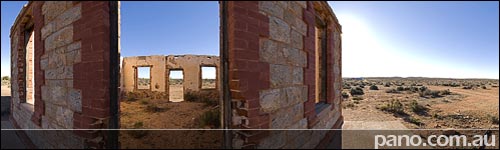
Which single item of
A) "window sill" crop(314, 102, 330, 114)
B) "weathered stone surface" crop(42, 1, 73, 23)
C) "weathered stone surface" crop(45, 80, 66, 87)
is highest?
"weathered stone surface" crop(42, 1, 73, 23)

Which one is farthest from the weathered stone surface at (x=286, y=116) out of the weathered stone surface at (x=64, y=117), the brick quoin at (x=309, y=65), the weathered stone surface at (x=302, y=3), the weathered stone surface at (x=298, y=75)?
the weathered stone surface at (x=64, y=117)

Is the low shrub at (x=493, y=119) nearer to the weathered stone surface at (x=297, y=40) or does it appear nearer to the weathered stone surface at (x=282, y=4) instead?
the weathered stone surface at (x=297, y=40)

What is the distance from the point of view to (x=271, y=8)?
2936 millimetres

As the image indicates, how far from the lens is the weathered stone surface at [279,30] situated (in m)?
2.93

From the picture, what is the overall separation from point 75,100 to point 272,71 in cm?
255

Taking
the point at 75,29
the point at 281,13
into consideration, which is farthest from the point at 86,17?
the point at 281,13

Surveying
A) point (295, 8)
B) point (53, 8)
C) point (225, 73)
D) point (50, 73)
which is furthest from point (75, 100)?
point (295, 8)

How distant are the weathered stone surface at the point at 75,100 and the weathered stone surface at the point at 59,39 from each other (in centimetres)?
66

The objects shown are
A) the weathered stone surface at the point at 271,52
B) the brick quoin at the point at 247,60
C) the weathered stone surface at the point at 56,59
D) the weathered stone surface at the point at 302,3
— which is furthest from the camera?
the weathered stone surface at the point at 302,3

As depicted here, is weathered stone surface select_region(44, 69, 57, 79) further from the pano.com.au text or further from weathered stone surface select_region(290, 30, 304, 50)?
the pano.com.au text

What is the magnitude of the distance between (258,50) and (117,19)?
5.54 ft

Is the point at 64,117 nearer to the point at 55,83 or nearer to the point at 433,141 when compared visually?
the point at 55,83

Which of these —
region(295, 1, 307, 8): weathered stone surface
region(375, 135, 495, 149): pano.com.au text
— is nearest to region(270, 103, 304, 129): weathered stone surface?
region(295, 1, 307, 8): weathered stone surface

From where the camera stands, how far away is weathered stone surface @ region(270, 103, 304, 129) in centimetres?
299
